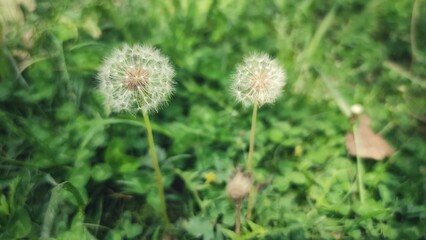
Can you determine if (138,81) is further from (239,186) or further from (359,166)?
(359,166)

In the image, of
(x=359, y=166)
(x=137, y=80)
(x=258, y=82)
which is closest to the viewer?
(x=137, y=80)

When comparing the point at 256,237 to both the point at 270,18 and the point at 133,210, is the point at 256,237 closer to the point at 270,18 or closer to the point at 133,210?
the point at 133,210

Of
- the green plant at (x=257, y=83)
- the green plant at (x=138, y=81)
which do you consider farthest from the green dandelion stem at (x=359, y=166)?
the green plant at (x=138, y=81)

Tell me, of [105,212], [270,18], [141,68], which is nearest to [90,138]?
[105,212]

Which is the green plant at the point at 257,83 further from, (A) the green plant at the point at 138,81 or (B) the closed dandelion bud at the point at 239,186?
(A) the green plant at the point at 138,81

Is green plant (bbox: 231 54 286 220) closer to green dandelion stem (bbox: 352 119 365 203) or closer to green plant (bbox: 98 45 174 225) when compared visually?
green plant (bbox: 98 45 174 225)

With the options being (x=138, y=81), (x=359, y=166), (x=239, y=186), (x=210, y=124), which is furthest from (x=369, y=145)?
(x=138, y=81)
